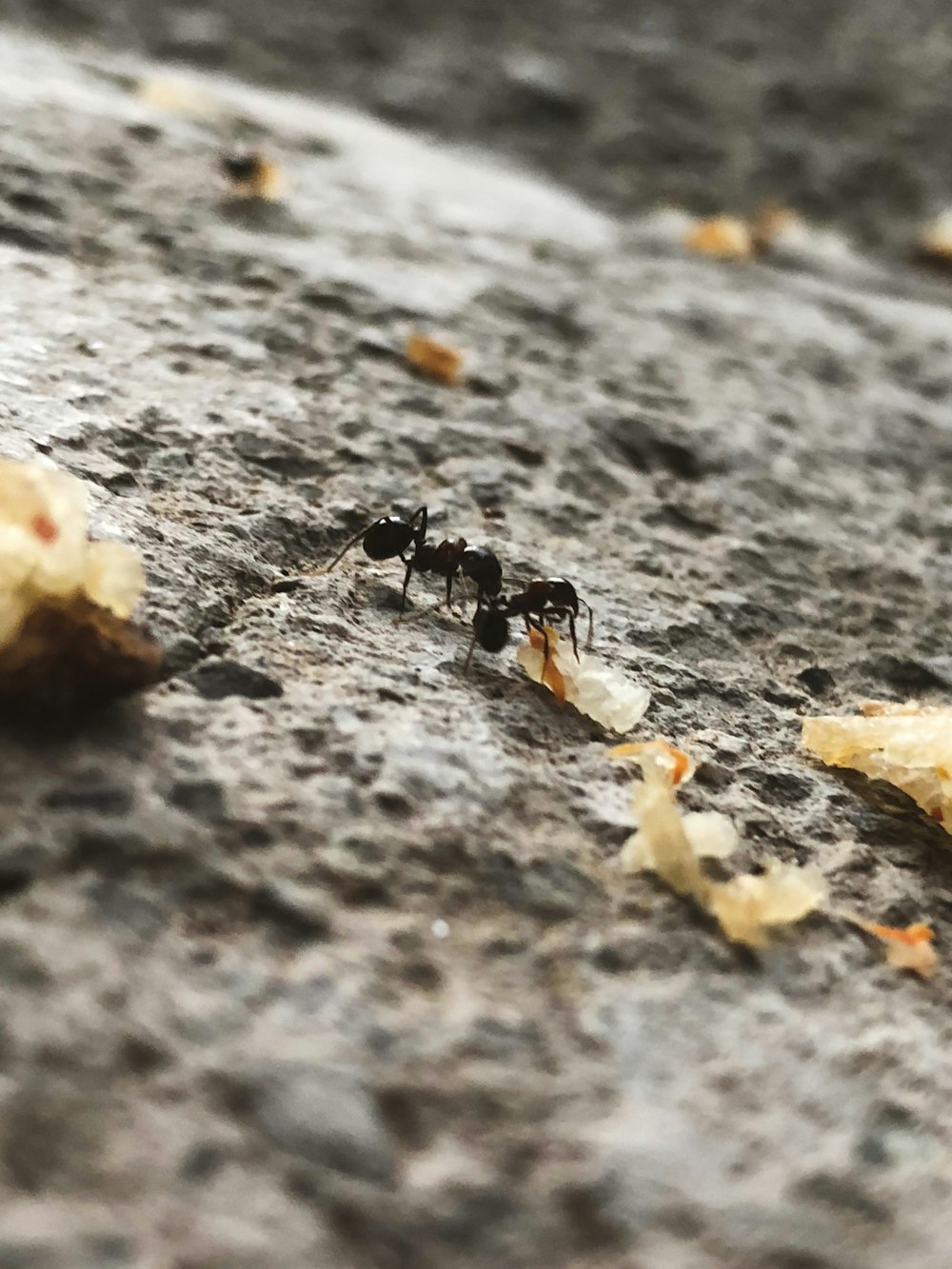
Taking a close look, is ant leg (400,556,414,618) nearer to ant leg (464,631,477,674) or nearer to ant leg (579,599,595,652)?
ant leg (464,631,477,674)

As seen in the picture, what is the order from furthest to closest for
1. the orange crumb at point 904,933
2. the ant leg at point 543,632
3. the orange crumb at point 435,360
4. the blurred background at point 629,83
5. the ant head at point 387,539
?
the blurred background at point 629,83
the orange crumb at point 435,360
the ant head at point 387,539
the ant leg at point 543,632
the orange crumb at point 904,933

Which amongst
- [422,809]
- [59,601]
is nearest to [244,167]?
[59,601]

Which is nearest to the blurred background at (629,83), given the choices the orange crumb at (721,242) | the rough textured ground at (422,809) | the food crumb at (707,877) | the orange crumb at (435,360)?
the orange crumb at (721,242)

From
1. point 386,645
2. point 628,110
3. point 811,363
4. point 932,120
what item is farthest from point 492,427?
point 932,120

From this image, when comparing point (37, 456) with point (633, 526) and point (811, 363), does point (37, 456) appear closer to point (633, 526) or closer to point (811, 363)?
point (633, 526)

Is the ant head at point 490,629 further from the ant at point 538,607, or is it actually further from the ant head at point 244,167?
the ant head at point 244,167

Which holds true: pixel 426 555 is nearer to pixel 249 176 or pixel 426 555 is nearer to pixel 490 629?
pixel 490 629

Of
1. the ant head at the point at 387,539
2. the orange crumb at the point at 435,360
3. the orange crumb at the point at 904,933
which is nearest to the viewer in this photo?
the orange crumb at the point at 904,933
